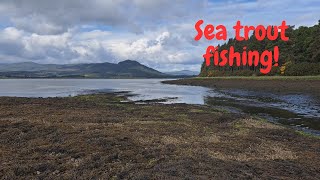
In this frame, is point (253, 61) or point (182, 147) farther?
point (253, 61)

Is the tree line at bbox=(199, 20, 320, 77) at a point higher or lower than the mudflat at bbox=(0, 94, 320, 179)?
higher

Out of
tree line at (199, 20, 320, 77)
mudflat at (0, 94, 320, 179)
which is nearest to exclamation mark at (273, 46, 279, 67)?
tree line at (199, 20, 320, 77)

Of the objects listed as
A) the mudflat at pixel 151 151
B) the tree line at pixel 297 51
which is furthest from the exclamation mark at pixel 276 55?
the mudflat at pixel 151 151

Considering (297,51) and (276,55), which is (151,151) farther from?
(297,51)

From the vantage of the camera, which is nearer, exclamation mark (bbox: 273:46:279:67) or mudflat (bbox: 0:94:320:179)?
mudflat (bbox: 0:94:320:179)

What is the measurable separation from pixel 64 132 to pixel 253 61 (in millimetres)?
121073

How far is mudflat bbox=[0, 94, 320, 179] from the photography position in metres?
12.2

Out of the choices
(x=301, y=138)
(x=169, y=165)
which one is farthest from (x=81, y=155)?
(x=301, y=138)

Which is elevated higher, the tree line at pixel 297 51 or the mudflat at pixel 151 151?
the tree line at pixel 297 51

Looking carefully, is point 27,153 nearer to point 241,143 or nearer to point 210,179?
point 210,179

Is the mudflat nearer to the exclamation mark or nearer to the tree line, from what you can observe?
the tree line

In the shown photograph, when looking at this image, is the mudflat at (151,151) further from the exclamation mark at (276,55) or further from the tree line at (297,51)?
the exclamation mark at (276,55)

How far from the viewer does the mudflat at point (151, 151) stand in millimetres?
12180

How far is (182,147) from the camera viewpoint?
16.7 meters
